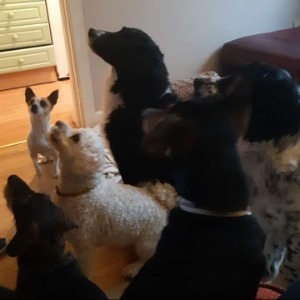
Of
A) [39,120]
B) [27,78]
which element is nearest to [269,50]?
[39,120]

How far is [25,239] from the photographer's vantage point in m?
1.18

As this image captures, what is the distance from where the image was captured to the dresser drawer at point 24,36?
3.96 metres

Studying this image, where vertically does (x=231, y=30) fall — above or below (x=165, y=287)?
above

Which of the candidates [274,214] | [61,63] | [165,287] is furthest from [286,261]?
[61,63]

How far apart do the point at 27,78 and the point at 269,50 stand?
2315mm

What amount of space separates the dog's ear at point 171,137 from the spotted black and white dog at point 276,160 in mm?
379

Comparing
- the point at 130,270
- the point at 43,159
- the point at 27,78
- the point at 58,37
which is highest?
the point at 58,37

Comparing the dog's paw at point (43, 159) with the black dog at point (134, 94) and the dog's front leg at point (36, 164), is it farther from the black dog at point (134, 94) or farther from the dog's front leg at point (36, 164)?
the black dog at point (134, 94)

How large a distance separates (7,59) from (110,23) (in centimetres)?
151

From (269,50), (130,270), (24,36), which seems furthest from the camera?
(24,36)

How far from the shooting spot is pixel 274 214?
1540 millimetres

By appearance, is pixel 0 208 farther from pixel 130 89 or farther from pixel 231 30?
pixel 231 30

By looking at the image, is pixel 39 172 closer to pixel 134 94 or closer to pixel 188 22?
pixel 134 94

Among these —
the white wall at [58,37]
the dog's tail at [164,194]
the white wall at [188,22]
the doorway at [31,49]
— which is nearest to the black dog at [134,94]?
the dog's tail at [164,194]
